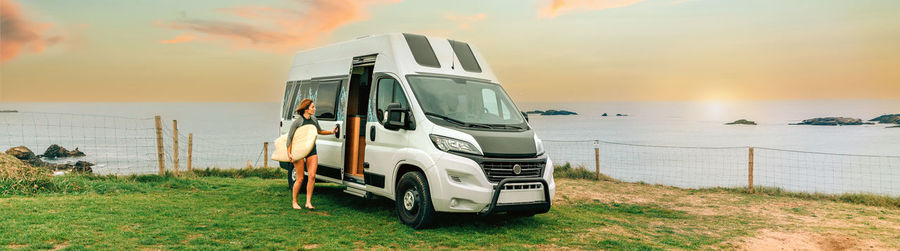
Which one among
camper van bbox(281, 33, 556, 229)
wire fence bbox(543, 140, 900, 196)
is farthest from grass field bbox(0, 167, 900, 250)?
wire fence bbox(543, 140, 900, 196)

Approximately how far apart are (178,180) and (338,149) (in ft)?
15.7

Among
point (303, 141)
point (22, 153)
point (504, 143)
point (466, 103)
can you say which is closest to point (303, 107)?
point (303, 141)

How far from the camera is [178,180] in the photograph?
1183 cm

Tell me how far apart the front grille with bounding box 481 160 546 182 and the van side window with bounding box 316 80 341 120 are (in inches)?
137

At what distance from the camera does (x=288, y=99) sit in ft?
36.8

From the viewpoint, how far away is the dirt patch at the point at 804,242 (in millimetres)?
7402

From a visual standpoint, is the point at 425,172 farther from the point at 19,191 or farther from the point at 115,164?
the point at 115,164

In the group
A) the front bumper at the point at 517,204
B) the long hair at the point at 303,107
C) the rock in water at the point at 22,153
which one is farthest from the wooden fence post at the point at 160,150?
the rock in water at the point at 22,153

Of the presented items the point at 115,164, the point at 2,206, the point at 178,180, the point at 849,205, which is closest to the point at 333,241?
the point at 2,206

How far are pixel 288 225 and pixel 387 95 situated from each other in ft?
7.68

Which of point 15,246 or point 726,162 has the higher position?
point 15,246

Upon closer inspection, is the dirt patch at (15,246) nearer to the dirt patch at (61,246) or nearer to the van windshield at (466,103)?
the dirt patch at (61,246)

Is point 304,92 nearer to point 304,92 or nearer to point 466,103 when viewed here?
point 304,92

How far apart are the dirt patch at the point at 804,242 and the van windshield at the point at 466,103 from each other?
3.56m
